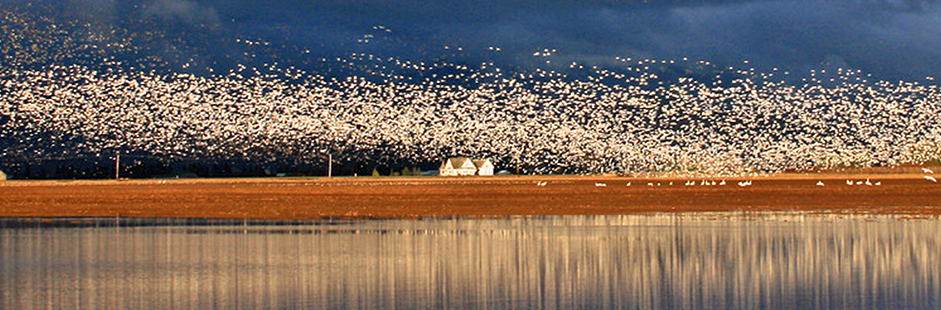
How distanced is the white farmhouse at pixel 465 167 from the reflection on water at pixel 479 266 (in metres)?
109

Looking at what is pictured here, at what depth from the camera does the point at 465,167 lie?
498 feet

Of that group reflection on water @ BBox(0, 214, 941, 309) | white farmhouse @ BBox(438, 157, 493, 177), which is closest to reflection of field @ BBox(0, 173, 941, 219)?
reflection on water @ BBox(0, 214, 941, 309)

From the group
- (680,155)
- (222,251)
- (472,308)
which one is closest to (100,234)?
(222,251)

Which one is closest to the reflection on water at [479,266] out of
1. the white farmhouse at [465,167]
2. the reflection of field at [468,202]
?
the reflection of field at [468,202]

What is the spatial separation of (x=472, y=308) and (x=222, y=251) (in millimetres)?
12276

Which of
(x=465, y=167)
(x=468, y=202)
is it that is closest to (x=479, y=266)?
(x=468, y=202)

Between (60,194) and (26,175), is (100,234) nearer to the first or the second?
(60,194)

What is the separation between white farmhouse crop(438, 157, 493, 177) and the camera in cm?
14950

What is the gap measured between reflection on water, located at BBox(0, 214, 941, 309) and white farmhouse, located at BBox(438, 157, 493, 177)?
108803 millimetres

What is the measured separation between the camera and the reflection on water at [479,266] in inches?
832

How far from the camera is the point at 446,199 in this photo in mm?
59844

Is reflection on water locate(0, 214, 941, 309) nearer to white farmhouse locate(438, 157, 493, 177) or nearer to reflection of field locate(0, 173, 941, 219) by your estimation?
reflection of field locate(0, 173, 941, 219)

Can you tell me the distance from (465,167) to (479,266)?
12521 cm

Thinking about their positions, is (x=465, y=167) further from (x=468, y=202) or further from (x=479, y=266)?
(x=479, y=266)
